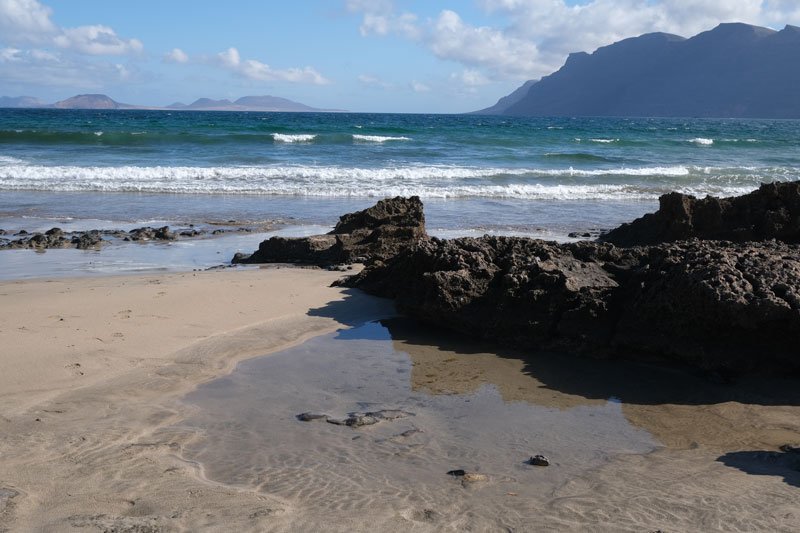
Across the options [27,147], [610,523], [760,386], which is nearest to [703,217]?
[760,386]

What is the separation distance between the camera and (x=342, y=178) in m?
20.1

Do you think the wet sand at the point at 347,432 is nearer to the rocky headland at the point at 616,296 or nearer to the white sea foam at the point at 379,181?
the rocky headland at the point at 616,296

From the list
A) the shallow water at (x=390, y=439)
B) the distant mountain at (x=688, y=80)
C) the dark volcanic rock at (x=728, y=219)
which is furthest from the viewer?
the distant mountain at (x=688, y=80)

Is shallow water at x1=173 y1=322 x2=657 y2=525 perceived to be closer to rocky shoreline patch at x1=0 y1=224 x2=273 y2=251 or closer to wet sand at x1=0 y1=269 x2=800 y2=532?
wet sand at x1=0 y1=269 x2=800 y2=532

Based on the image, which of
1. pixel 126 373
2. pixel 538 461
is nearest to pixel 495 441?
pixel 538 461

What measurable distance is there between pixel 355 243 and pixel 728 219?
4096mm

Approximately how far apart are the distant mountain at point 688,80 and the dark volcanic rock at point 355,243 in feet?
454

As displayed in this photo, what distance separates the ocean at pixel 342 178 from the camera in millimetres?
13633

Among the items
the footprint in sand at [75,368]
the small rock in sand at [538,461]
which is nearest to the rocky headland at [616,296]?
the small rock in sand at [538,461]

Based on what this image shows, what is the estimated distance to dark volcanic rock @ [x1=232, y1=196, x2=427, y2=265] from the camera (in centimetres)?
894

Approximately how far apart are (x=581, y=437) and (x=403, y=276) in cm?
293

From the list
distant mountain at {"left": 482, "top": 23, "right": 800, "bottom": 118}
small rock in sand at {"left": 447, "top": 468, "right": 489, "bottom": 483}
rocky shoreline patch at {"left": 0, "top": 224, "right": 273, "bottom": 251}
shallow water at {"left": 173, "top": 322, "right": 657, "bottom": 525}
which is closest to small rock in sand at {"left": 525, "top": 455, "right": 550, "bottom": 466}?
shallow water at {"left": 173, "top": 322, "right": 657, "bottom": 525}

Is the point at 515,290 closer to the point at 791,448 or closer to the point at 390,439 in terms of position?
the point at 390,439

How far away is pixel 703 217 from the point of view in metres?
8.59
